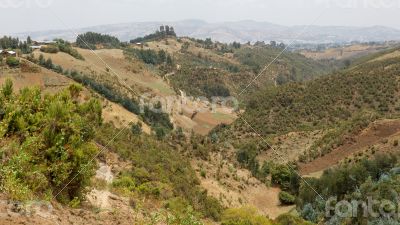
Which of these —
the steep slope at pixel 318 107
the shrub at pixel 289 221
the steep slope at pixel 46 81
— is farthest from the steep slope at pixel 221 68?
the shrub at pixel 289 221

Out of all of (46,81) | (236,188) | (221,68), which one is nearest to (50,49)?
(46,81)

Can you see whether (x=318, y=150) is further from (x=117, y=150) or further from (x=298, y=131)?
(x=117, y=150)

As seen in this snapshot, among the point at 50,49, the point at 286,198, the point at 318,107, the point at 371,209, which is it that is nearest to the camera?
the point at 371,209

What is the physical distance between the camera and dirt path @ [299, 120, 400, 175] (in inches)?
1336

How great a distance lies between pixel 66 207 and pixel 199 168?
676 inches

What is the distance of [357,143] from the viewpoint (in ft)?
117

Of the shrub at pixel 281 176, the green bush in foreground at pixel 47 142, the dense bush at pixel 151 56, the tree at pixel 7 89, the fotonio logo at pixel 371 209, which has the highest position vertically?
the tree at pixel 7 89

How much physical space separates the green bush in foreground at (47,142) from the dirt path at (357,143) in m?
26.0

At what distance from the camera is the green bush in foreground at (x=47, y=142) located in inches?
322

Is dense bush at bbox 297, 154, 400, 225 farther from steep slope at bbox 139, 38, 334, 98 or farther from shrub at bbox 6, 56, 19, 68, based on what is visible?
steep slope at bbox 139, 38, 334, 98

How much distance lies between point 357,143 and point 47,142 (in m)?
30.9

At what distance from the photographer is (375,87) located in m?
53.2

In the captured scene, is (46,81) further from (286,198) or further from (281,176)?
(286,198)

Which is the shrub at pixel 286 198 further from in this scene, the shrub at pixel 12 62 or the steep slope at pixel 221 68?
the steep slope at pixel 221 68
